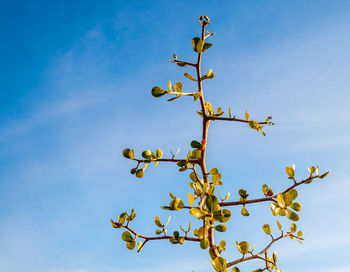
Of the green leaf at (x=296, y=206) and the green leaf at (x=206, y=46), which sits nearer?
the green leaf at (x=296, y=206)

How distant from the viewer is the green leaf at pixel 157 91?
2.57 meters

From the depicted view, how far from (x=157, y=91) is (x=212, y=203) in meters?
1.10

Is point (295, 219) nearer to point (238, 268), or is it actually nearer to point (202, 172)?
point (238, 268)

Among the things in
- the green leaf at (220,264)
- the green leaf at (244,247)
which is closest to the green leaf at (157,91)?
the green leaf at (220,264)

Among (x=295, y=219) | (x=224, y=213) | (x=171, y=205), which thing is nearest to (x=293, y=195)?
(x=295, y=219)

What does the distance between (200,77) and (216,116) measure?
452 mm

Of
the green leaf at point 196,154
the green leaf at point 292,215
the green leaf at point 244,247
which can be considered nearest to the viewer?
the green leaf at point 292,215

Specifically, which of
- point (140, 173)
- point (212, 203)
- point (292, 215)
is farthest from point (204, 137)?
point (292, 215)

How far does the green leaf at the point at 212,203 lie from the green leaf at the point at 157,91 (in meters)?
1.04

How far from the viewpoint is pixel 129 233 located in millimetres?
2826

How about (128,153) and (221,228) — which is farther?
(128,153)

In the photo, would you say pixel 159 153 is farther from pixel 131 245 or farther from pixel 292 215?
pixel 292 215

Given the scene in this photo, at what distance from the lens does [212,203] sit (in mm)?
2045

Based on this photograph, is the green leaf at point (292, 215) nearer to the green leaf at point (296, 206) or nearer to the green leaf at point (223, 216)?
the green leaf at point (296, 206)
